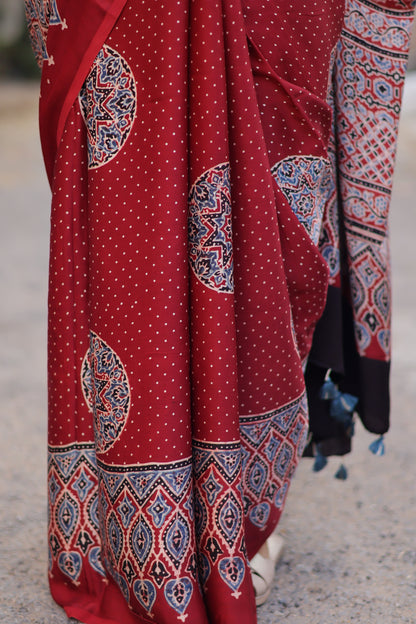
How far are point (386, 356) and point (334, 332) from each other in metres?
0.11

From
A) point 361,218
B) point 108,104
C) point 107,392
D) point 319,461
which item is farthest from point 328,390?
point 108,104

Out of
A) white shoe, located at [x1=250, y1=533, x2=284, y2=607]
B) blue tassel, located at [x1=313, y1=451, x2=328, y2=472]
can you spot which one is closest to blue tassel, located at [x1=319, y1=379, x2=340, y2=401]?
blue tassel, located at [x1=313, y1=451, x2=328, y2=472]

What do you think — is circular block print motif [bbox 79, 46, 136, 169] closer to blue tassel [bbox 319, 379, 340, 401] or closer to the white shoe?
blue tassel [bbox 319, 379, 340, 401]

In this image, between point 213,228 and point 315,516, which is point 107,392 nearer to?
point 213,228

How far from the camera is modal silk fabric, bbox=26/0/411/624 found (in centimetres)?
88

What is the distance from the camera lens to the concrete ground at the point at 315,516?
111 cm

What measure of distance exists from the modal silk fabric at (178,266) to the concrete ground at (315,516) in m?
0.17

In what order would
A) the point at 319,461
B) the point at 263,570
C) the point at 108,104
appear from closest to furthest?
the point at 108,104
the point at 263,570
the point at 319,461

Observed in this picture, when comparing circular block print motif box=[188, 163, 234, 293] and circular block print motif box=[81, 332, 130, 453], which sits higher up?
circular block print motif box=[188, 163, 234, 293]

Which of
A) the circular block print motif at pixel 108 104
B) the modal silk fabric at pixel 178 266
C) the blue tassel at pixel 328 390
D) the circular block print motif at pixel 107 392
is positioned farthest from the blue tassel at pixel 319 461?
the circular block print motif at pixel 108 104

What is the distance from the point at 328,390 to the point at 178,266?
0.42m

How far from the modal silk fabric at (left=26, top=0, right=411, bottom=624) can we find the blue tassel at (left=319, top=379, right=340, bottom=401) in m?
0.17

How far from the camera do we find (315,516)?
4.44 ft

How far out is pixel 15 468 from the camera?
1.52m
